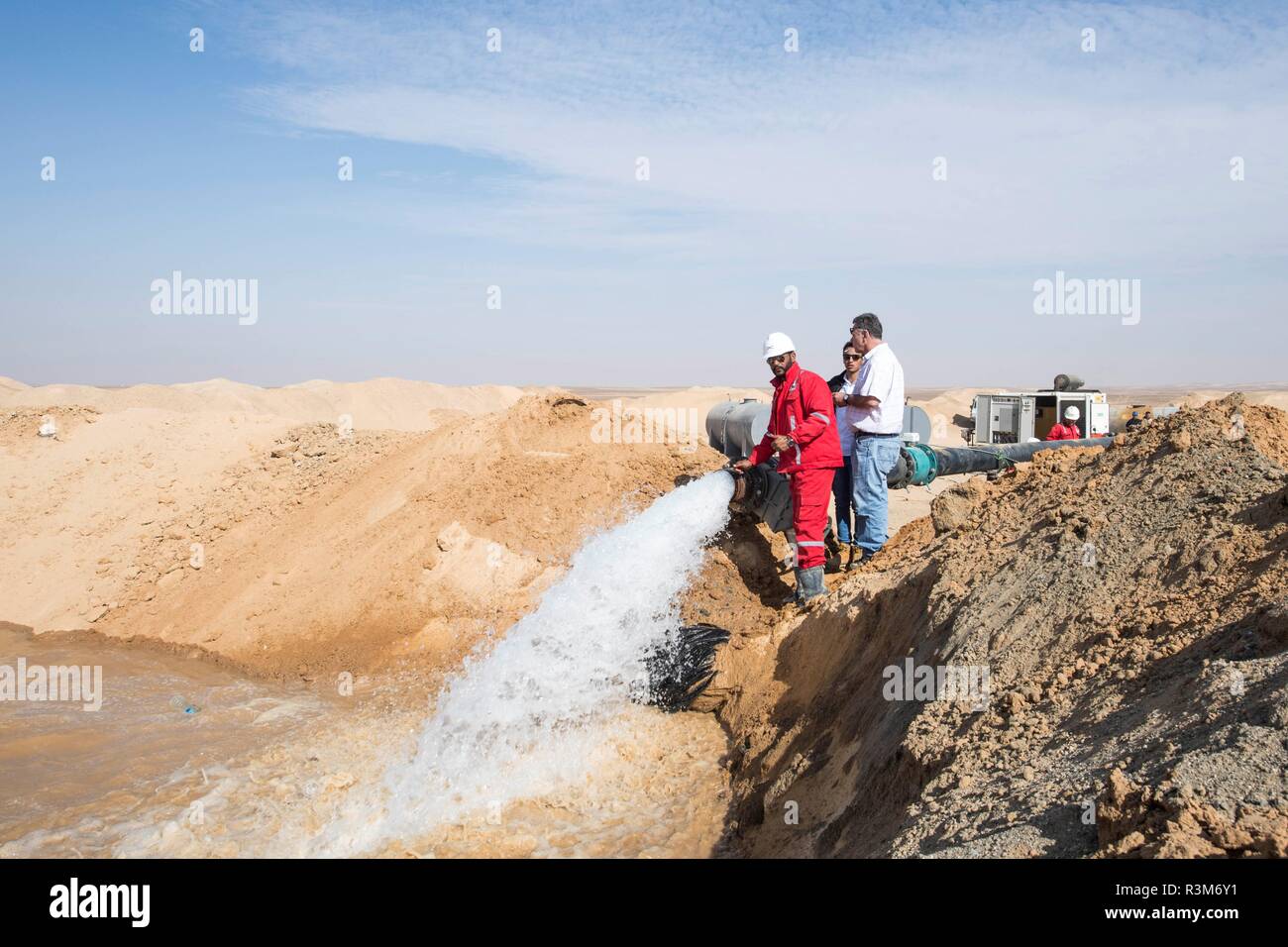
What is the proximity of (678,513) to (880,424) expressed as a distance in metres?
1.60

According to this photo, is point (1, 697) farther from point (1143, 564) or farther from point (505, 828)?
point (1143, 564)

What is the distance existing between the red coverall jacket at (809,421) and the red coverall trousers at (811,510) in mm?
63

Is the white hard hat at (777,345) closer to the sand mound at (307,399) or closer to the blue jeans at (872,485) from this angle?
the blue jeans at (872,485)

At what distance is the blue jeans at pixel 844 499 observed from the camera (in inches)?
268

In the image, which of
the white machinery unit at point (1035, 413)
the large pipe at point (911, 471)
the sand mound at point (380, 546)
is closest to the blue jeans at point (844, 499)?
the large pipe at point (911, 471)

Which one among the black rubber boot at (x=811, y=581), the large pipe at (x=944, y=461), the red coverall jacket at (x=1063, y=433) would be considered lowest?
the black rubber boot at (x=811, y=581)

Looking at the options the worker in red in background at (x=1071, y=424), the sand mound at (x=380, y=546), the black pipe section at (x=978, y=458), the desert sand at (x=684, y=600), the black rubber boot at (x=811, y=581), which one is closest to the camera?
the desert sand at (x=684, y=600)

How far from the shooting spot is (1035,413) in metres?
13.2

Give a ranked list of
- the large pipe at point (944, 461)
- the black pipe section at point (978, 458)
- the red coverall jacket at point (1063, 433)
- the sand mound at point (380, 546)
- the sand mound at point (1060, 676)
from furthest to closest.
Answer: the red coverall jacket at point (1063, 433) < the sand mound at point (380, 546) < the black pipe section at point (978, 458) < the large pipe at point (944, 461) < the sand mound at point (1060, 676)

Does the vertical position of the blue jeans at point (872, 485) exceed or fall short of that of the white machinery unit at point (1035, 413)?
it falls short

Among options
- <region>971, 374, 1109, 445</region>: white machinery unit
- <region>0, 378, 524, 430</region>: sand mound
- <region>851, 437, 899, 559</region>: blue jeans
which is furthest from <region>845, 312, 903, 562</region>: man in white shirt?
<region>0, 378, 524, 430</region>: sand mound

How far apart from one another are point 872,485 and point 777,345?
124cm

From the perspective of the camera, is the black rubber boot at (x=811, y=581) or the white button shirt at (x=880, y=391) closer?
the black rubber boot at (x=811, y=581)
